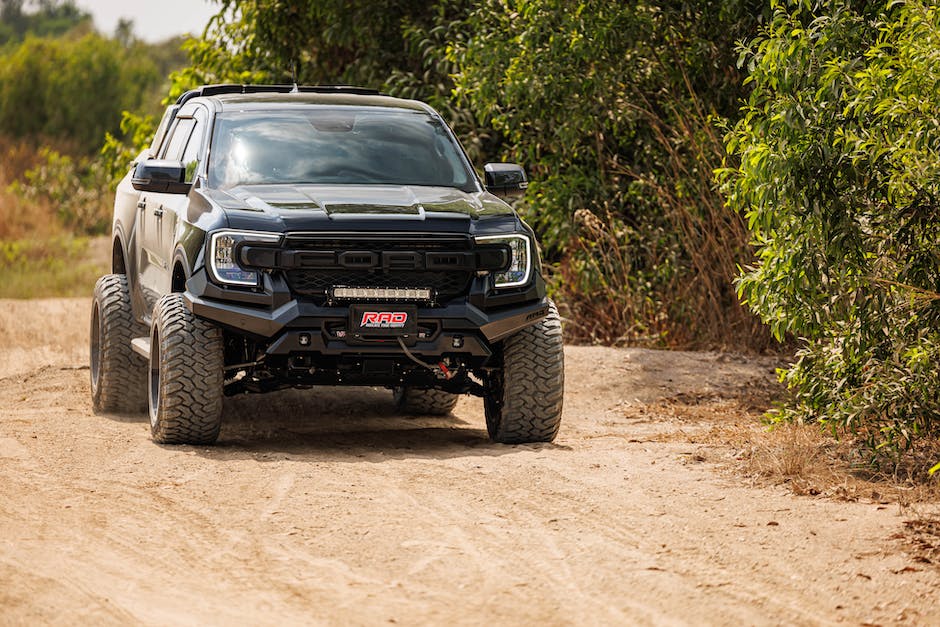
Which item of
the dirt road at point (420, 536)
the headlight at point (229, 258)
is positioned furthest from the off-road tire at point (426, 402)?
the headlight at point (229, 258)

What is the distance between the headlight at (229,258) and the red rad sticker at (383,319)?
582mm

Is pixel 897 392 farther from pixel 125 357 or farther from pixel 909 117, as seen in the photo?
pixel 125 357

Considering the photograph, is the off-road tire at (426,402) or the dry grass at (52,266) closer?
the off-road tire at (426,402)

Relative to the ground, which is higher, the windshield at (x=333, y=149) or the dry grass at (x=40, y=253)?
the windshield at (x=333, y=149)

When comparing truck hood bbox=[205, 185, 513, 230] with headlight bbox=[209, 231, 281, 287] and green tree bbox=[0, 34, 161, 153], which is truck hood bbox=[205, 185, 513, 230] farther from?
green tree bbox=[0, 34, 161, 153]

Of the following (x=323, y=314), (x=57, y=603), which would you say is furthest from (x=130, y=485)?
(x=57, y=603)

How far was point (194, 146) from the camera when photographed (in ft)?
28.6

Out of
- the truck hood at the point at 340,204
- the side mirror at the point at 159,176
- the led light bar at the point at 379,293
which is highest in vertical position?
the side mirror at the point at 159,176

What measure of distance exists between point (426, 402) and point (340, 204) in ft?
8.43

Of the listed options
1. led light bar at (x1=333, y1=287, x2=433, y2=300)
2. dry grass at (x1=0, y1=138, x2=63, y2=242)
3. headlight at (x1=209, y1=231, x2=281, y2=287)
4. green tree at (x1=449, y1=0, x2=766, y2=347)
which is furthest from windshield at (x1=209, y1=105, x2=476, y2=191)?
dry grass at (x1=0, y1=138, x2=63, y2=242)

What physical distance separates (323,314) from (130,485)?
4.18 ft

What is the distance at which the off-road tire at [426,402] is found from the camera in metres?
9.85

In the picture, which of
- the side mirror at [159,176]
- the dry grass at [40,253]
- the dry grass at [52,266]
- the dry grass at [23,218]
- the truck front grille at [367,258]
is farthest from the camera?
the dry grass at [23,218]

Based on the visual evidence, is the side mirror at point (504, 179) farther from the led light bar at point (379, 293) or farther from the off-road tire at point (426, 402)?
the off-road tire at point (426, 402)
